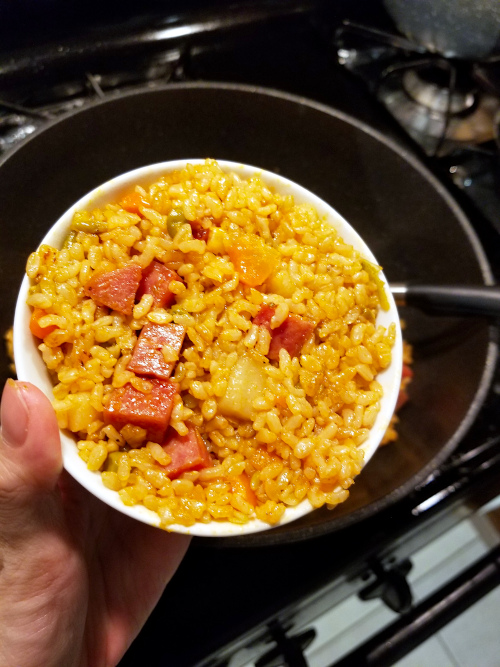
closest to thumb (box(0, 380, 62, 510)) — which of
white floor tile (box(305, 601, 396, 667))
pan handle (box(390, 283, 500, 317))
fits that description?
pan handle (box(390, 283, 500, 317))

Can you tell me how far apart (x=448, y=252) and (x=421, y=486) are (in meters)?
0.64

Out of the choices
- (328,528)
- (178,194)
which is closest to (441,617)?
(328,528)

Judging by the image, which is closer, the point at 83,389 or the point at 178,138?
the point at 83,389

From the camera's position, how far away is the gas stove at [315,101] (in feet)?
3.85

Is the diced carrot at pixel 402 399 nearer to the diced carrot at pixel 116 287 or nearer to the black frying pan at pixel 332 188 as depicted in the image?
the black frying pan at pixel 332 188

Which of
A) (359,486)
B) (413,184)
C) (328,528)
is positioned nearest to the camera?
(328,528)

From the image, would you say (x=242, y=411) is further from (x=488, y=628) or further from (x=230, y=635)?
(x=488, y=628)

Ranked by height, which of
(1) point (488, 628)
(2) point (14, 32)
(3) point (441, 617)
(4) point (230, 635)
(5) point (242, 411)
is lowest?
(1) point (488, 628)

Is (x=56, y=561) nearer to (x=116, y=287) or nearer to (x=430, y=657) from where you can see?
(x=116, y=287)

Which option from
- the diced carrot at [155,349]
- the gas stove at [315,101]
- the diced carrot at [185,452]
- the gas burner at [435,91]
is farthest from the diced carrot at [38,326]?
the gas burner at [435,91]

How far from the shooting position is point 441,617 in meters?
1.29

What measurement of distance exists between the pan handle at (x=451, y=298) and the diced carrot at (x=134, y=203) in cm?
72

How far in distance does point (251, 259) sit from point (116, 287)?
0.80ft

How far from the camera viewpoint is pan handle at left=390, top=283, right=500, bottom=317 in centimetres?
121
